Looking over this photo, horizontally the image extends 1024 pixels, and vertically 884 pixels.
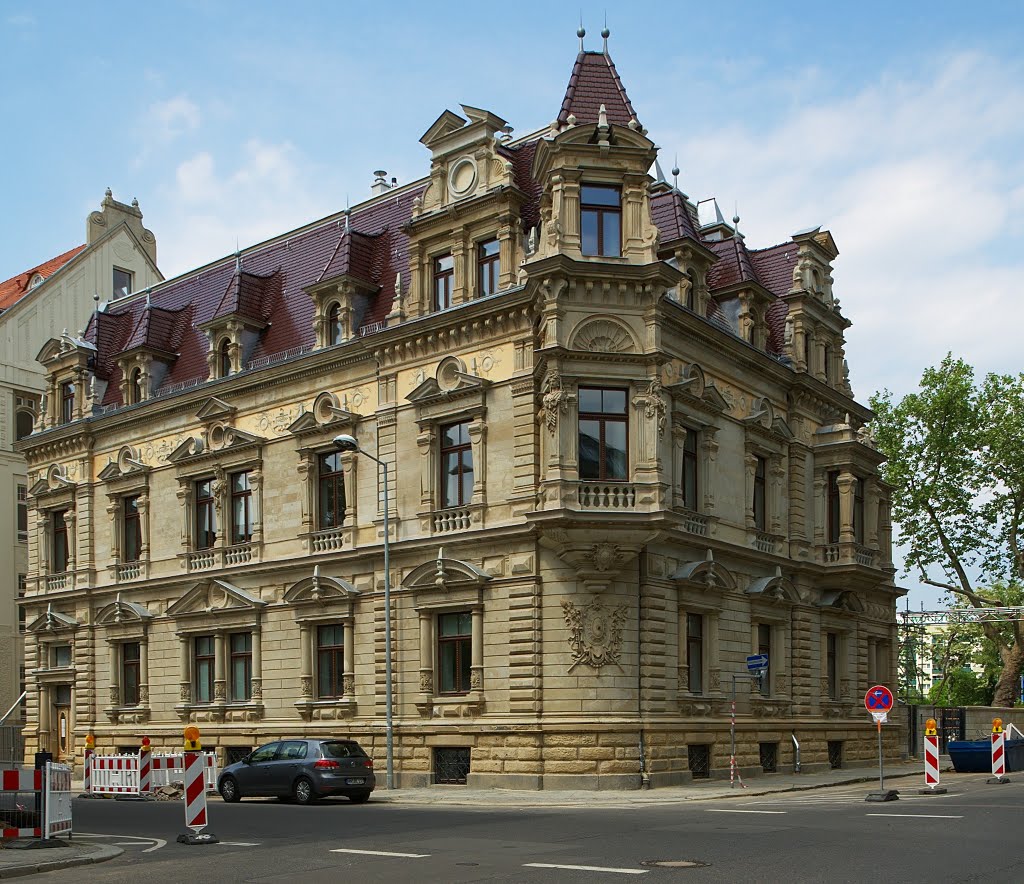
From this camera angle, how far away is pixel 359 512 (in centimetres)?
3706

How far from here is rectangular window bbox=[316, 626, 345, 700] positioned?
37281mm

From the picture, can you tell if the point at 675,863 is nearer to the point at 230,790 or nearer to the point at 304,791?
the point at 304,791

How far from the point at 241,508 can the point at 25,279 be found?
27.8 metres

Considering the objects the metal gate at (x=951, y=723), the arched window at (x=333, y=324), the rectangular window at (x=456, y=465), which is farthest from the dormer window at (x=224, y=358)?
the metal gate at (x=951, y=723)

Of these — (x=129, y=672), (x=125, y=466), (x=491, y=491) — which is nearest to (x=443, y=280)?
(x=491, y=491)

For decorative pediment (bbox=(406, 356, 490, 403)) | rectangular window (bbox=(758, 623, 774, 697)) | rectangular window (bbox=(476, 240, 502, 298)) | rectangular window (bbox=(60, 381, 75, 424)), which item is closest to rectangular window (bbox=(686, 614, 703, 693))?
rectangular window (bbox=(758, 623, 774, 697))

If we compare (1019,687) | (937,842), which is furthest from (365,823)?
(1019,687)

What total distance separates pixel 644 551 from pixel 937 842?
15.3 metres

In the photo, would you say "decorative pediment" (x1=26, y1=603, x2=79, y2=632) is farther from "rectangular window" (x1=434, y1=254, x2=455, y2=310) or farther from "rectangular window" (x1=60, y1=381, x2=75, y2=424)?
"rectangular window" (x1=434, y1=254, x2=455, y2=310)

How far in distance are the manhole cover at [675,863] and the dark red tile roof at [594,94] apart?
72.3 feet

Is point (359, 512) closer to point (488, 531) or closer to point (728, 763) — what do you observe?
point (488, 531)

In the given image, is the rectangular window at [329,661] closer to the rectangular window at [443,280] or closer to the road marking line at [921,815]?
the rectangular window at [443,280]

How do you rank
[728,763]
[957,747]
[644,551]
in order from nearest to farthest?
1. [644,551]
2. [728,763]
3. [957,747]

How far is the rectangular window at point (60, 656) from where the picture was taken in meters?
46.9
